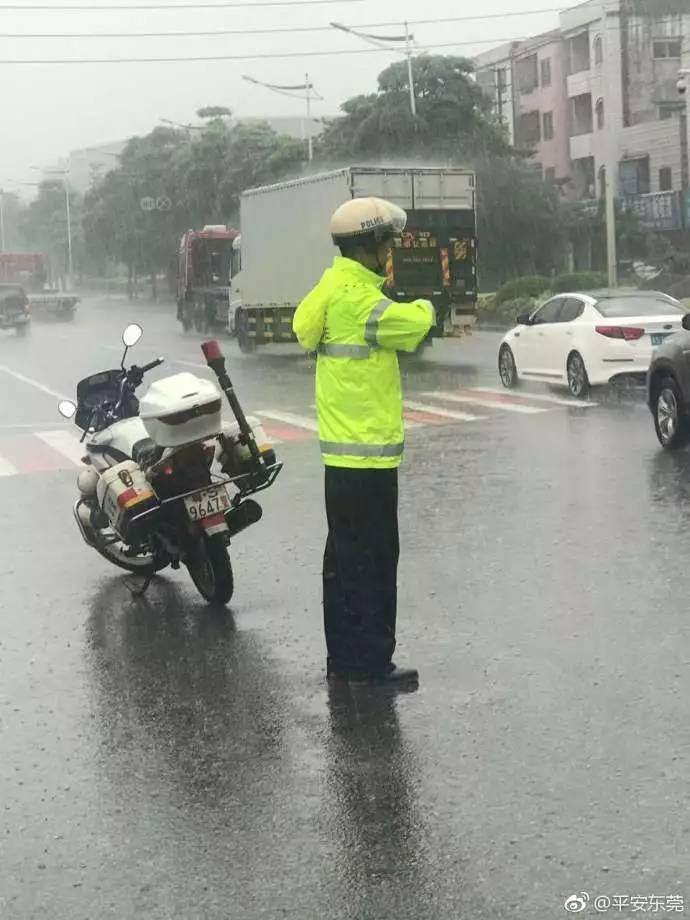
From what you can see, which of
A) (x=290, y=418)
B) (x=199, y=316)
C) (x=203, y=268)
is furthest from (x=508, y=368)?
(x=203, y=268)

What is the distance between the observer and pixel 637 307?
62.9 ft

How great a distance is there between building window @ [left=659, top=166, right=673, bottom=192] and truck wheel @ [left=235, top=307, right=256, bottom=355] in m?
29.2

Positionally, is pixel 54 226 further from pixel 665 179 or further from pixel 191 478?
pixel 191 478

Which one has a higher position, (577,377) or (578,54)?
(578,54)

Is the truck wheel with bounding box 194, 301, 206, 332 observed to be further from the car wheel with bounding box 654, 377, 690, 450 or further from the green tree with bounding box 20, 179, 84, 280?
the green tree with bounding box 20, 179, 84, 280

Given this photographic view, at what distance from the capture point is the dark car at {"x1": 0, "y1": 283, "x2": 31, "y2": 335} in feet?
164

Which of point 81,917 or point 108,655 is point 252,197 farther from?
point 81,917

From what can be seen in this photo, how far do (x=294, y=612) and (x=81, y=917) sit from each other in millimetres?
3859

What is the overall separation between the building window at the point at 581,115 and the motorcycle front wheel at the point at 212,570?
220 feet

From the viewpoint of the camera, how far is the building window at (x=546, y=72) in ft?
249

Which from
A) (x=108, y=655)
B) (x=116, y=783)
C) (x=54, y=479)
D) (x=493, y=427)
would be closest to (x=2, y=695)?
(x=108, y=655)

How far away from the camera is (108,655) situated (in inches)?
284

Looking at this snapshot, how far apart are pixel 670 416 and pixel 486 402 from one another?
5948 mm

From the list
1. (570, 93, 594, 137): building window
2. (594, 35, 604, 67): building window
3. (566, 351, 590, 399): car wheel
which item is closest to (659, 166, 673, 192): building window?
(594, 35, 604, 67): building window
